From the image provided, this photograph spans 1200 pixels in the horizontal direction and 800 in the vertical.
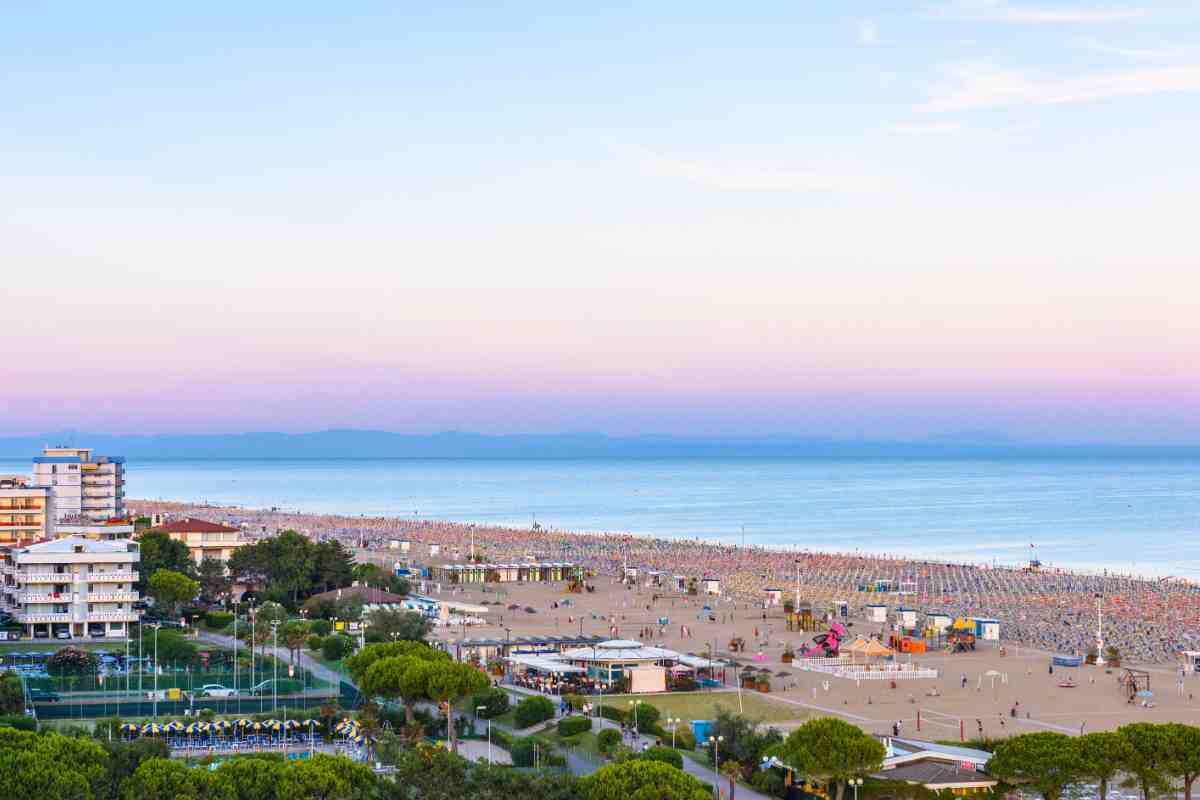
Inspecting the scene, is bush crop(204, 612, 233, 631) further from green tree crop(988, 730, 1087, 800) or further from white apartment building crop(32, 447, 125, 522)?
white apartment building crop(32, 447, 125, 522)

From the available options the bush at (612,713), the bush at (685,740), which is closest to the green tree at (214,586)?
the bush at (612,713)

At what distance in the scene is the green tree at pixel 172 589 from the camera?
62.4 meters

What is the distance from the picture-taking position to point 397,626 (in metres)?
50.6

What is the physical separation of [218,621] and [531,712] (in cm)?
2677

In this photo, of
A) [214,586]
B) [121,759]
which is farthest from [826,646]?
[121,759]

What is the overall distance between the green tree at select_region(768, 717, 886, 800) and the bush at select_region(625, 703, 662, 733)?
31.2 feet

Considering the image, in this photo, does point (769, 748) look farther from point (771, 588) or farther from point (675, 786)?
point (771, 588)

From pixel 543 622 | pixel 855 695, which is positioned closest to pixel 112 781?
pixel 855 695

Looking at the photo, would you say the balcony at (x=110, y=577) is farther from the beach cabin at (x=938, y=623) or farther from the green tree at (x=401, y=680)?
the beach cabin at (x=938, y=623)

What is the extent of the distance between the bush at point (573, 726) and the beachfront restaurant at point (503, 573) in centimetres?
4938

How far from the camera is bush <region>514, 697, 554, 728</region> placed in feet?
129

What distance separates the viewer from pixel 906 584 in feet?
276

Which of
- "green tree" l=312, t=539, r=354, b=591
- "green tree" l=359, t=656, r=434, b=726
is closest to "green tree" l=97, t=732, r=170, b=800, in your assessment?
"green tree" l=359, t=656, r=434, b=726

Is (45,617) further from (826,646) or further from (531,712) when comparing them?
(826,646)
